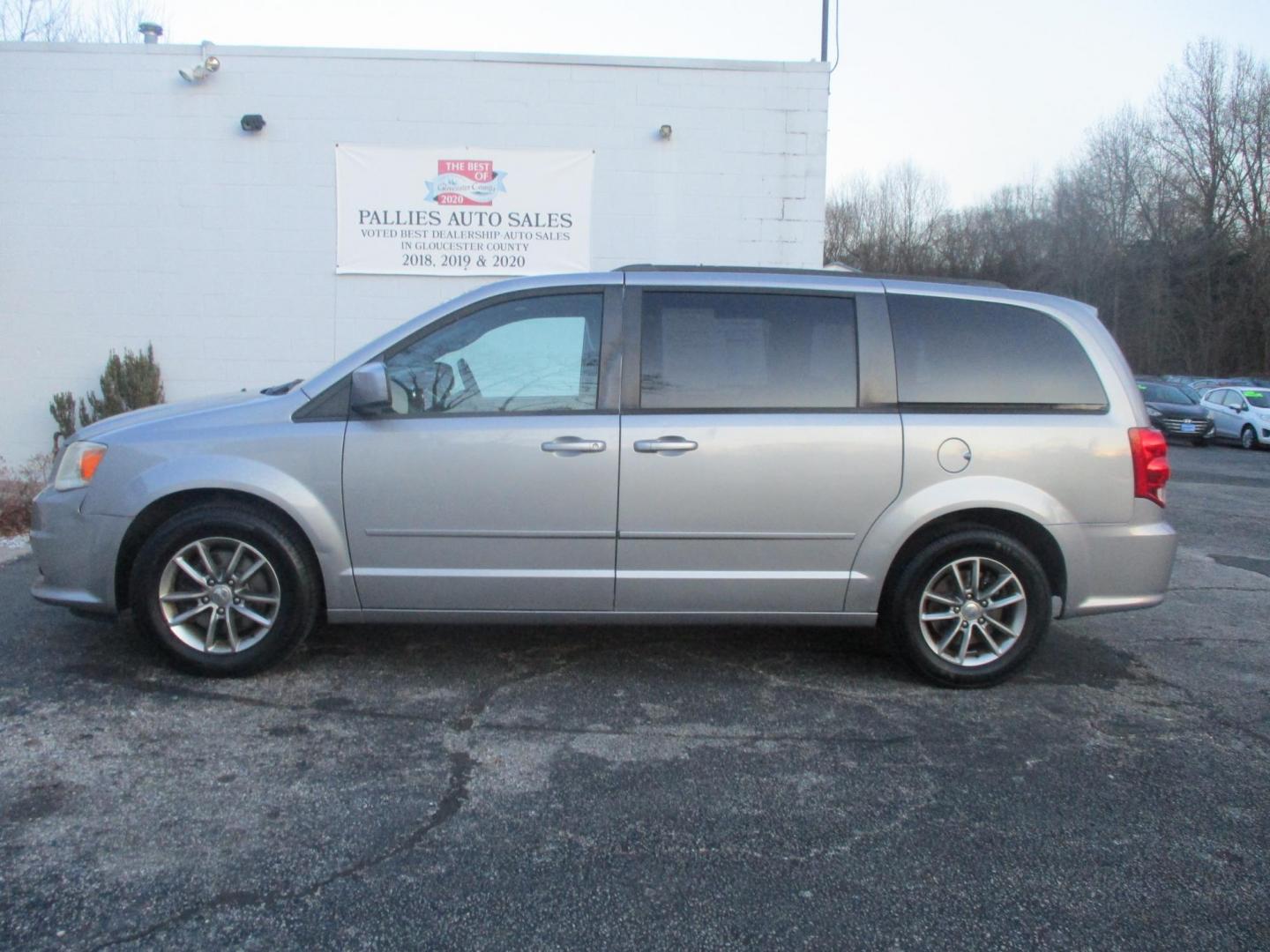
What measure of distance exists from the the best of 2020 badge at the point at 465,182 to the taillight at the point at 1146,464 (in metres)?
7.60

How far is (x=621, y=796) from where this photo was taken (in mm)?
3502

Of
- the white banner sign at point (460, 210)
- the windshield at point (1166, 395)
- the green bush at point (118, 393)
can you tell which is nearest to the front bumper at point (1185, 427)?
the windshield at point (1166, 395)

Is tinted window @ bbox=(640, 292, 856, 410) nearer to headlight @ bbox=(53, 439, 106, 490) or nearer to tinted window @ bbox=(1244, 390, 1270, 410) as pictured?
headlight @ bbox=(53, 439, 106, 490)

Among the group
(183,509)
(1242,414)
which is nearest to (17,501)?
(183,509)

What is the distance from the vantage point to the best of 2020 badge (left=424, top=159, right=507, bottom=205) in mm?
10594

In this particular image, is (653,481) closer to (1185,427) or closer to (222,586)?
(222,586)

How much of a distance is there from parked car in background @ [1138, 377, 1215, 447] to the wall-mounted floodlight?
19.6 meters

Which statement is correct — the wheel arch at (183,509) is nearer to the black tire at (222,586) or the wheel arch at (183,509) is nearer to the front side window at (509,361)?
the black tire at (222,586)

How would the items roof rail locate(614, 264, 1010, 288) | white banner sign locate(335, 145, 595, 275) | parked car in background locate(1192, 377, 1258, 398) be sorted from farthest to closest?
parked car in background locate(1192, 377, 1258, 398) < white banner sign locate(335, 145, 595, 275) < roof rail locate(614, 264, 1010, 288)

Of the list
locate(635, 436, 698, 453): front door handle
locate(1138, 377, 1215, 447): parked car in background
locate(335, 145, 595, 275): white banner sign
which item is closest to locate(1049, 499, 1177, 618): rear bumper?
locate(635, 436, 698, 453): front door handle

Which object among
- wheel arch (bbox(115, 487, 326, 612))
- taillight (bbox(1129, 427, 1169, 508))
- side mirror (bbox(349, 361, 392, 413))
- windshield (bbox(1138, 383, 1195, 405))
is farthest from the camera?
windshield (bbox(1138, 383, 1195, 405))

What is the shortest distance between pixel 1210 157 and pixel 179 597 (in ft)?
160

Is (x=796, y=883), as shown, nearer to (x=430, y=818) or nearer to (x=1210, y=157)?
(x=430, y=818)

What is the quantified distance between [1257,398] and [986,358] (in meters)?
22.1
